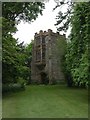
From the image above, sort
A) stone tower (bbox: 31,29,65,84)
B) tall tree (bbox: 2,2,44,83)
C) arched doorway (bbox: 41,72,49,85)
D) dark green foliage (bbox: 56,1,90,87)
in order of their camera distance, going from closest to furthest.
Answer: dark green foliage (bbox: 56,1,90,87), tall tree (bbox: 2,2,44,83), stone tower (bbox: 31,29,65,84), arched doorway (bbox: 41,72,49,85)

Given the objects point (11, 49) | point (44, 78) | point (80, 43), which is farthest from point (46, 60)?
point (80, 43)

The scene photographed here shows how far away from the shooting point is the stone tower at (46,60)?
40.2 meters

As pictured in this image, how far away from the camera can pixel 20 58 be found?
19.0m

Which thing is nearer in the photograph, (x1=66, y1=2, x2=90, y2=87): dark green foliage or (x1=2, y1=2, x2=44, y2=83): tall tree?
(x1=66, y1=2, x2=90, y2=87): dark green foliage

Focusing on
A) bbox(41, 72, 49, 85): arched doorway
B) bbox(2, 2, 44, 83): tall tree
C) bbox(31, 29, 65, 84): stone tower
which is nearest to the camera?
bbox(2, 2, 44, 83): tall tree

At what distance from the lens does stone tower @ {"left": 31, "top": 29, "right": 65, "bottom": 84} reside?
132 ft

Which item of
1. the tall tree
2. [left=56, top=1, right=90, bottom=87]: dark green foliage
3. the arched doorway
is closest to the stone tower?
the arched doorway

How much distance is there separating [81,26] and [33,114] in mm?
6745

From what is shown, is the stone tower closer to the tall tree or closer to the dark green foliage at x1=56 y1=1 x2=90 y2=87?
the tall tree

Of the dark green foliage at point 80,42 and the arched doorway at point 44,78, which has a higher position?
the dark green foliage at point 80,42

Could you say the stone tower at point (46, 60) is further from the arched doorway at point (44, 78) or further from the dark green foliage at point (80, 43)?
the dark green foliage at point (80, 43)

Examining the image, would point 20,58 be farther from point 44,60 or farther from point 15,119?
point 44,60

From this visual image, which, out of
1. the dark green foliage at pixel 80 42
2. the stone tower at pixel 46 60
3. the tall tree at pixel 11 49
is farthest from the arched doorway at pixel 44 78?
the dark green foliage at pixel 80 42

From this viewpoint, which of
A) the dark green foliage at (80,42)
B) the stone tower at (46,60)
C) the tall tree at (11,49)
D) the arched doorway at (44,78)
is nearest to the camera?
the dark green foliage at (80,42)
